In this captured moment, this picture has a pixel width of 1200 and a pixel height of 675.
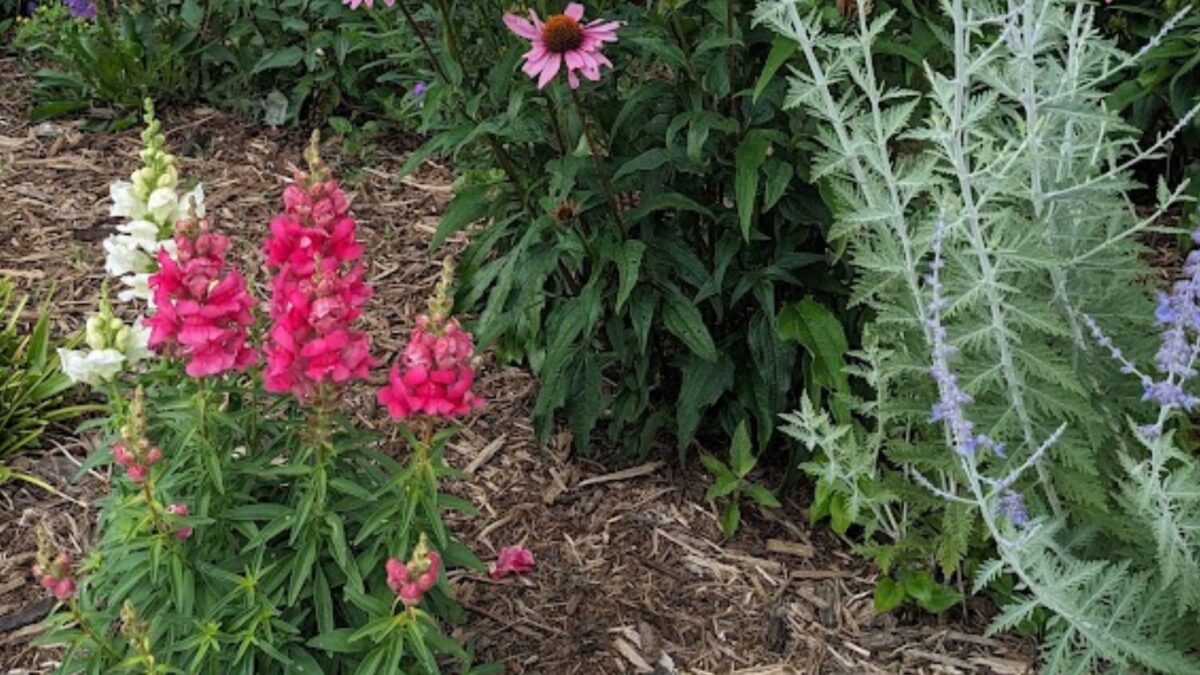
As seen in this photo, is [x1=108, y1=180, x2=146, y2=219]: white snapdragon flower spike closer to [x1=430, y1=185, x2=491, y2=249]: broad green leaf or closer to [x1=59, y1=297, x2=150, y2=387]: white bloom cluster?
[x1=59, y1=297, x2=150, y2=387]: white bloom cluster

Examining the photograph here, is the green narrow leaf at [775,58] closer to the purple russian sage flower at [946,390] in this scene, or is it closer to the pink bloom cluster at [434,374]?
the purple russian sage flower at [946,390]

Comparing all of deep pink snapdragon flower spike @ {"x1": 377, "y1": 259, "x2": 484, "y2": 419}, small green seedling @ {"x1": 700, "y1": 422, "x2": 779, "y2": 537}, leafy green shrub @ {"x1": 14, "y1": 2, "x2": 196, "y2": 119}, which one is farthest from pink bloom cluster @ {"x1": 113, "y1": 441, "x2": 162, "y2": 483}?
leafy green shrub @ {"x1": 14, "y1": 2, "x2": 196, "y2": 119}

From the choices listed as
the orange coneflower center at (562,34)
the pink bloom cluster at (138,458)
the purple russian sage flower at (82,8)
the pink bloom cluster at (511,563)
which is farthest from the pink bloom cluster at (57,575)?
the purple russian sage flower at (82,8)

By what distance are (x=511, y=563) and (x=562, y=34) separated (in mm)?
1146

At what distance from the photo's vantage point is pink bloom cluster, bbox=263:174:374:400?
2.29 m

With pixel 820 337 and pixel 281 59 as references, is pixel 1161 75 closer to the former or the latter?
pixel 820 337

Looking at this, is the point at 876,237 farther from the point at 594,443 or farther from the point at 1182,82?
the point at 1182,82

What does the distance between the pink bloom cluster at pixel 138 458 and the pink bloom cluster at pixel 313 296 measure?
22 cm

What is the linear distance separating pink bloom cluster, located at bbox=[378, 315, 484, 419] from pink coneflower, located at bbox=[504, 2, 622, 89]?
645 mm

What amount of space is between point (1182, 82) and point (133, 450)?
2.98m

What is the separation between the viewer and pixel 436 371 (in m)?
2.33

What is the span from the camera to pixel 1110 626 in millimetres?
→ 2559

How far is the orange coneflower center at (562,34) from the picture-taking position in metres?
2.76

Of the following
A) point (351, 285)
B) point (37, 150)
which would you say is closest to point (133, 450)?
point (351, 285)
